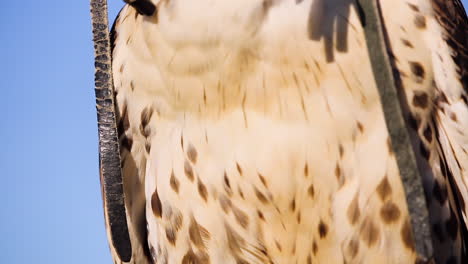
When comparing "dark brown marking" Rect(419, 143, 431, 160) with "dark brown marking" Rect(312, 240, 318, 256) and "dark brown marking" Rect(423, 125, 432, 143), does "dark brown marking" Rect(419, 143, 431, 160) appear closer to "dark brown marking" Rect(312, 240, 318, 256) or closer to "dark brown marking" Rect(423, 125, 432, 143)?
"dark brown marking" Rect(423, 125, 432, 143)

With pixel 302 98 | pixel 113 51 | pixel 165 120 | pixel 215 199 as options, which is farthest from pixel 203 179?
pixel 113 51

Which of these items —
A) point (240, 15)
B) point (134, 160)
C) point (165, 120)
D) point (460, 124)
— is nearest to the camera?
point (240, 15)

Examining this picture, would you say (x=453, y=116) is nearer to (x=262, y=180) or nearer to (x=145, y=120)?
(x=262, y=180)

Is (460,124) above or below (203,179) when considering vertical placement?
above

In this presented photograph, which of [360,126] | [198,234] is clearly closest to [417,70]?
[360,126]

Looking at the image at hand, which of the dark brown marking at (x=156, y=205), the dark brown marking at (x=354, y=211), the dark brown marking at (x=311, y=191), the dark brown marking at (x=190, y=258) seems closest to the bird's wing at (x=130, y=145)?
the dark brown marking at (x=156, y=205)

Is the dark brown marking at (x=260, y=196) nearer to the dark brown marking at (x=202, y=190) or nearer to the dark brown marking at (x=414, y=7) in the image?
the dark brown marking at (x=202, y=190)

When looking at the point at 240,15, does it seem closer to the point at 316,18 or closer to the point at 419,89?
the point at 316,18
